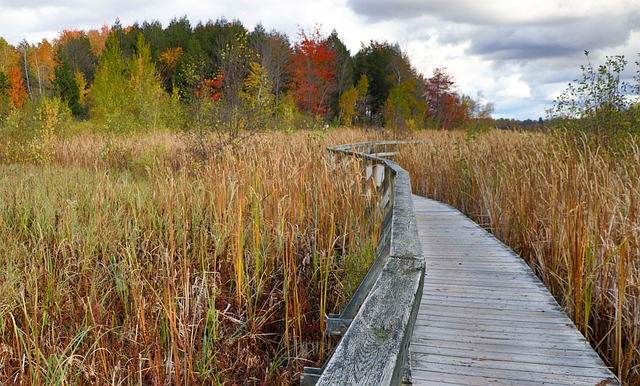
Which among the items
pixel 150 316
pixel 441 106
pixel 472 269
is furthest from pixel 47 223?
pixel 441 106

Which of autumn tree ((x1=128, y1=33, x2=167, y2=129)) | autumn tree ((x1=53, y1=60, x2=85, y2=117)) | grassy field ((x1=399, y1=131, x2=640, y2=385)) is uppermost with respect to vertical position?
autumn tree ((x1=53, y1=60, x2=85, y2=117))

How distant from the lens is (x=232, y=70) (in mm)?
7832

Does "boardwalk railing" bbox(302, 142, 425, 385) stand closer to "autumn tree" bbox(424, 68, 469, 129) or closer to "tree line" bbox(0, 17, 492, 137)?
"tree line" bbox(0, 17, 492, 137)

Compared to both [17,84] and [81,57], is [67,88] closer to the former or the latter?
[17,84]

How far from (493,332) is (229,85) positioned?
254 inches

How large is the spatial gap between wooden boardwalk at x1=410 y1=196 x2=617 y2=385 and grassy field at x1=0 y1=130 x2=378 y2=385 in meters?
0.67

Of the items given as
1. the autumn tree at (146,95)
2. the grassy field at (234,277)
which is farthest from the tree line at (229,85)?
the grassy field at (234,277)

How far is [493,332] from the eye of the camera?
2.55 m

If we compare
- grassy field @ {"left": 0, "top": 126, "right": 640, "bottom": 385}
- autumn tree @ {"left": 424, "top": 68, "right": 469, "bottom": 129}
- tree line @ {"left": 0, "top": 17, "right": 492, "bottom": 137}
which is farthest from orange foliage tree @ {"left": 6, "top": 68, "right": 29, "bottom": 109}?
Answer: grassy field @ {"left": 0, "top": 126, "right": 640, "bottom": 385}

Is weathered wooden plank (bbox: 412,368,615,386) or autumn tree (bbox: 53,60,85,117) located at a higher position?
autumn tree (bbox: 53,60,85,117)

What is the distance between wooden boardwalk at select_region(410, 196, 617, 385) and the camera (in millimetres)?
2121

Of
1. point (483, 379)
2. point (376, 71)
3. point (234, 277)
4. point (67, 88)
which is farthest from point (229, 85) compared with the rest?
point (67, 88)

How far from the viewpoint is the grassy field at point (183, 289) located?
252 cm

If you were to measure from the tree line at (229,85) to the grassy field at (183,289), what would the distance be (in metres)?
4.12
